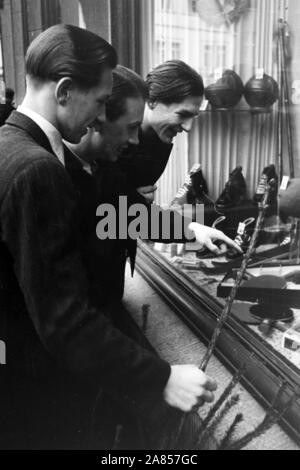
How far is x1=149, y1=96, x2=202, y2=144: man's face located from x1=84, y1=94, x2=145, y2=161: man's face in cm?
46

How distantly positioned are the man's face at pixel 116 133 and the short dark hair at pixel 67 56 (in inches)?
18.3

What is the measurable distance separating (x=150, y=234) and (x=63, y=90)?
0.99 meters

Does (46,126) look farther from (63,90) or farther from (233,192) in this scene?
(233,192)

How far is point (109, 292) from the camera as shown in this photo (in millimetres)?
1453

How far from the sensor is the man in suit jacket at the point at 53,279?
0.74m

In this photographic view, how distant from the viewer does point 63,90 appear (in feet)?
2.78

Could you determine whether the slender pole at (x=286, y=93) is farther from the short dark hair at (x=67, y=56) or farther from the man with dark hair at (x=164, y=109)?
the short dark hair at (x=67, y=56)

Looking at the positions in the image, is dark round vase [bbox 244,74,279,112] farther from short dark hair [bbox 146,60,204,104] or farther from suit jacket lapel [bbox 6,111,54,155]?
suit jacket lapel [bbox 6,111,54,155]

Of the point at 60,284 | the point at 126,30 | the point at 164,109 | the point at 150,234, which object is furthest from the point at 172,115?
the point at 60,284

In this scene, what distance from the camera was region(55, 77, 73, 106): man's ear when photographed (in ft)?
2.74

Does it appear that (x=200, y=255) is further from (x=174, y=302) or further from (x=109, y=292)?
(x=109, y=292)

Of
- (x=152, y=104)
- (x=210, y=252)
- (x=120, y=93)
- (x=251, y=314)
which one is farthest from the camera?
(x=210, y=252)
